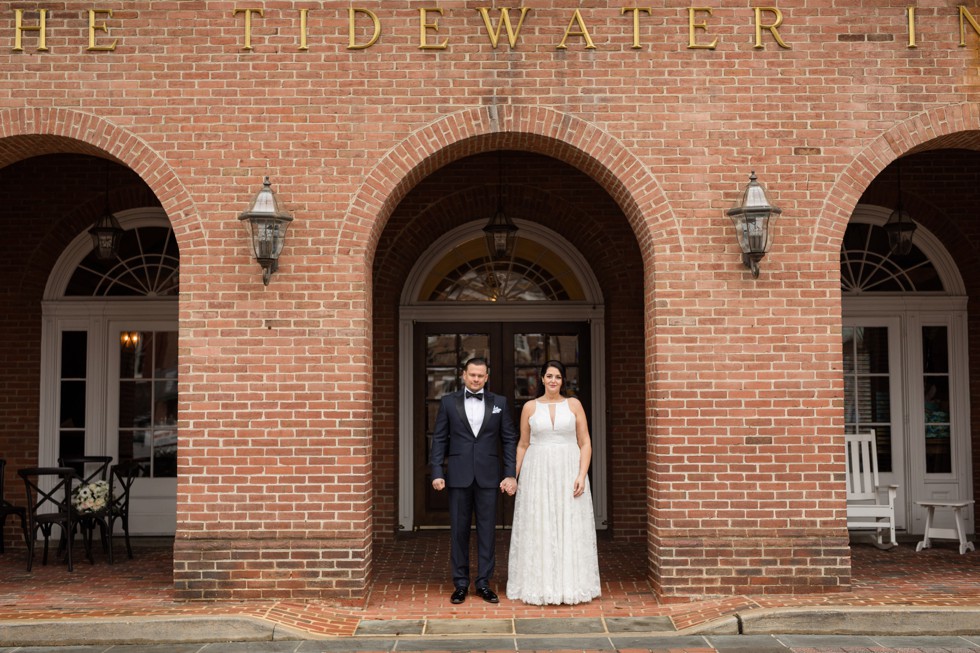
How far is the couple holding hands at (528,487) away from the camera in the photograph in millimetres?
7117

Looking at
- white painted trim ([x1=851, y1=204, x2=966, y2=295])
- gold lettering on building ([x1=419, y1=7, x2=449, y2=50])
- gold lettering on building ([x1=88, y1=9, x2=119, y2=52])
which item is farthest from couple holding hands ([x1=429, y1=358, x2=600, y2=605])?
white painted trim ([x1=851, y1=204, x2=966, y2=295])

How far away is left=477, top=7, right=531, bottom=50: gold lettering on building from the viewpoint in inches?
290

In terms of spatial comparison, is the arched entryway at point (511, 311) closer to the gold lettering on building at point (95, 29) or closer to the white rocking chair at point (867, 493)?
the white rocking chair at point (867, 493)

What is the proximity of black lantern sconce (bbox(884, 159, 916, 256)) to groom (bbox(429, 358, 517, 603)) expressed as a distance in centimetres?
487

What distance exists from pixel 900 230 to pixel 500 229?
13.5ft

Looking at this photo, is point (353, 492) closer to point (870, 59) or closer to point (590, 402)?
point (590, 402)

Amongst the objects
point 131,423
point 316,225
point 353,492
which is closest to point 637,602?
point 353,492

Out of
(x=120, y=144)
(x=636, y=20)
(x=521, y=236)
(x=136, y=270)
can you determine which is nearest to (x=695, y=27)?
(x=636, y=20)

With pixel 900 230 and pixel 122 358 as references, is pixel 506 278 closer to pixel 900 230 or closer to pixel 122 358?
pixel 900 230

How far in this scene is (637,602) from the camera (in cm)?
718

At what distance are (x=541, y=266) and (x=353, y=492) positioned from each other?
434 cm

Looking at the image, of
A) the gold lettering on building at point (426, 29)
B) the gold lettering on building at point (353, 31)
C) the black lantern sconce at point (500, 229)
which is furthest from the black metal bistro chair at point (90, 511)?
the gold lettering on building at point (426, 29)

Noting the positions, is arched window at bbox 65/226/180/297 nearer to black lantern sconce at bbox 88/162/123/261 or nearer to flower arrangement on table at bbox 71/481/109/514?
black lantern sconce at bbox 88/162/123/261

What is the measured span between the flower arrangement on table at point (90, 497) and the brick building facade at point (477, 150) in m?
2.28
